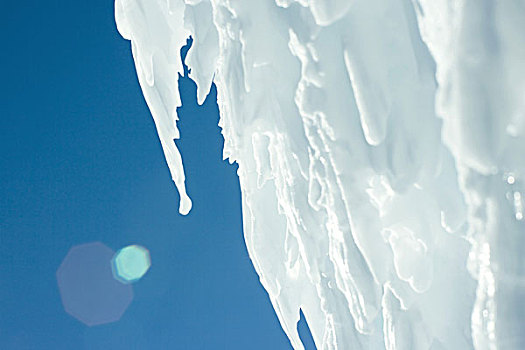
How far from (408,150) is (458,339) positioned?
59 centimetres

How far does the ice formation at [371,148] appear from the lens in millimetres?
1387

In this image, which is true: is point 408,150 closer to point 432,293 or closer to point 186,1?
point 432,293

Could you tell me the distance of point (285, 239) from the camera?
2.74 m

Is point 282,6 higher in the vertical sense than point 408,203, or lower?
higher

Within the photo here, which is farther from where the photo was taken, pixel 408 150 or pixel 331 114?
pixel 331 114

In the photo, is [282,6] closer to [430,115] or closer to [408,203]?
[430,115]

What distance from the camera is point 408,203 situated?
1836 mm

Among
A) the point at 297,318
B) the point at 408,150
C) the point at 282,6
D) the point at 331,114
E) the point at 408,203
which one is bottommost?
the point at 297,318

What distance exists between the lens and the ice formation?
1387 mm

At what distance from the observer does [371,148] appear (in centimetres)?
179

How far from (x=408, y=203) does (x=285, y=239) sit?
3.23 feet

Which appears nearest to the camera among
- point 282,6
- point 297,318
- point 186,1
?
point 282,6

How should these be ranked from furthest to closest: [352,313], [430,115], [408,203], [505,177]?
1. [352,313]
2. [408,203]
3. [430,115]
4. [505,177]

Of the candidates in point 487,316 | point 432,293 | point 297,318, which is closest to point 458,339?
point 432,293
